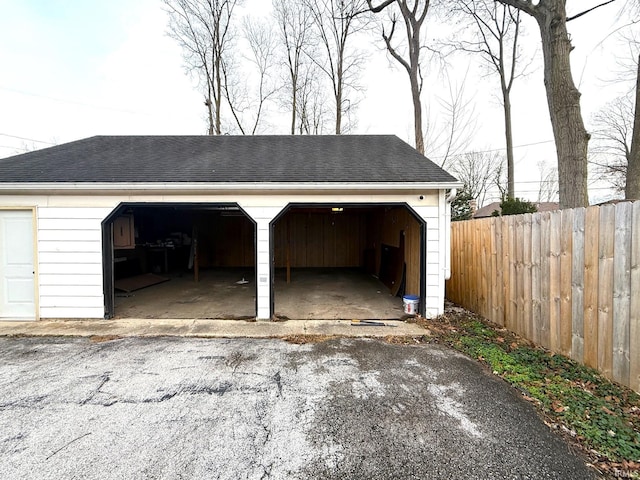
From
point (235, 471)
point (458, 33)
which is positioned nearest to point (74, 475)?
point (235, 471)

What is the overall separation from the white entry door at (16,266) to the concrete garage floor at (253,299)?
4.57ft

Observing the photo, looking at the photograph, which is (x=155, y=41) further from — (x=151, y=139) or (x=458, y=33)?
(x=458, y=33)

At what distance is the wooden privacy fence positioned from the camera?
8.91ft

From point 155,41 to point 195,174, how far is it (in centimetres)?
1210

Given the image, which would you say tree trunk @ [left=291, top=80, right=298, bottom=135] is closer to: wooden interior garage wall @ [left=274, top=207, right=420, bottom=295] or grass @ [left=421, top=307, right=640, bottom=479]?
wooden interior garage wall @ [left=274, top=207, right=420, bottom=295]

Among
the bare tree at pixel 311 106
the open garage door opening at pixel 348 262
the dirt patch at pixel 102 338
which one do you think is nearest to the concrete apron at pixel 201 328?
the dirt patch at pixel 102 338

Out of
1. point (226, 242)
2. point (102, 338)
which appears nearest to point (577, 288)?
point (102, 338)

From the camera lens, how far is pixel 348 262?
12500 millimetres

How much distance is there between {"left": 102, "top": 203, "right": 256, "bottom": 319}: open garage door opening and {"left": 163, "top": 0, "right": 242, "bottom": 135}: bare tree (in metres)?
5.48

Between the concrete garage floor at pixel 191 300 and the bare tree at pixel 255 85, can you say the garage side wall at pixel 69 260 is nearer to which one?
the concrete garage floor at pixel 191 300

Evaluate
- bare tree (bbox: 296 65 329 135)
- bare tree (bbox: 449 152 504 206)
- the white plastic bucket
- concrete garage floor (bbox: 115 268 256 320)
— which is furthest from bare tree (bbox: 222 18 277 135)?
bare tree (bbox: 449 152 504 206)

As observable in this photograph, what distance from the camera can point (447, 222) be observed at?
530 centimetres

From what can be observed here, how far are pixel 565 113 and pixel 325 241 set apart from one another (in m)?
8.50

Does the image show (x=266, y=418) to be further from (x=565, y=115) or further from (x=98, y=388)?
(x=565, y=115)
